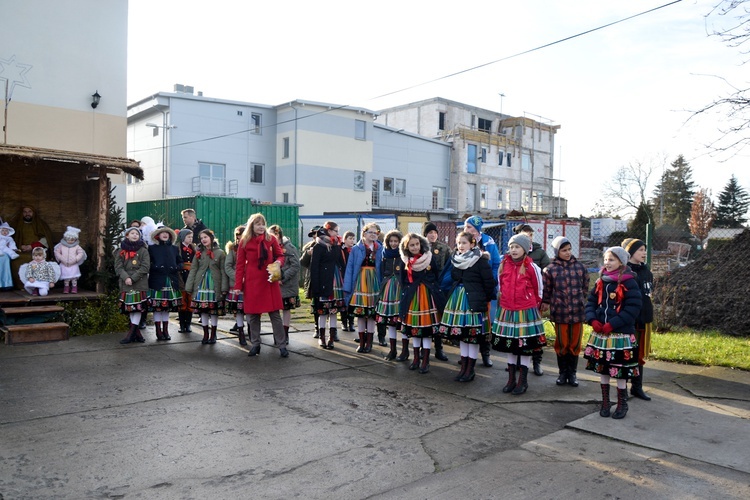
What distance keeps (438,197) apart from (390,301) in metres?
38.1

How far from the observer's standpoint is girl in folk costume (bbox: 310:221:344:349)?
9.29 metres

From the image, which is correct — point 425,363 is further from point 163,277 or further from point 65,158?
point 65,158

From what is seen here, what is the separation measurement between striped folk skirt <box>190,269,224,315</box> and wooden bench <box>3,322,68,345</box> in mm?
2141

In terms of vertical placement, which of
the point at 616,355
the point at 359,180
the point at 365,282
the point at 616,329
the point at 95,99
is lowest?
the point at 616,355

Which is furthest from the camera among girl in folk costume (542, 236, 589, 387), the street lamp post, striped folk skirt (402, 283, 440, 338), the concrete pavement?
the street lamp post

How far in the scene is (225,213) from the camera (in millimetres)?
20344

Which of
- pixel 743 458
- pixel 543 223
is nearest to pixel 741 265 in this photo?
pixel 543 223

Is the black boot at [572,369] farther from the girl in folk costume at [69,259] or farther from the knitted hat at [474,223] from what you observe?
the girl in folk costume at [69,259]

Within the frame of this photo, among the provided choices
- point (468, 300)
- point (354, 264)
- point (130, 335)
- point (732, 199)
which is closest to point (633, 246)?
point (468, 300)

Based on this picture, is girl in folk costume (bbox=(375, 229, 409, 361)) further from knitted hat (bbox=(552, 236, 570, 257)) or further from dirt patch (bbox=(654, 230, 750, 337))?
dirt patch (bbox=(654, 230, 750, 337))

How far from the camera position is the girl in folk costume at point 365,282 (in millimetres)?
8875

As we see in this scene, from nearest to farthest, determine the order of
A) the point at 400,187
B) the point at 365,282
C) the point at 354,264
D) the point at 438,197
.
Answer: the point at 365,282 < the point at 354,264 < the point at 400,187 < the point at 438,197

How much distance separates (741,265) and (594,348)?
7470mm

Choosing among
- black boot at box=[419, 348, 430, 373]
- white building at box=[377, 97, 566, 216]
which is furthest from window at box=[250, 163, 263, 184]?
black boot at box=[419, 348, 430, 373]
